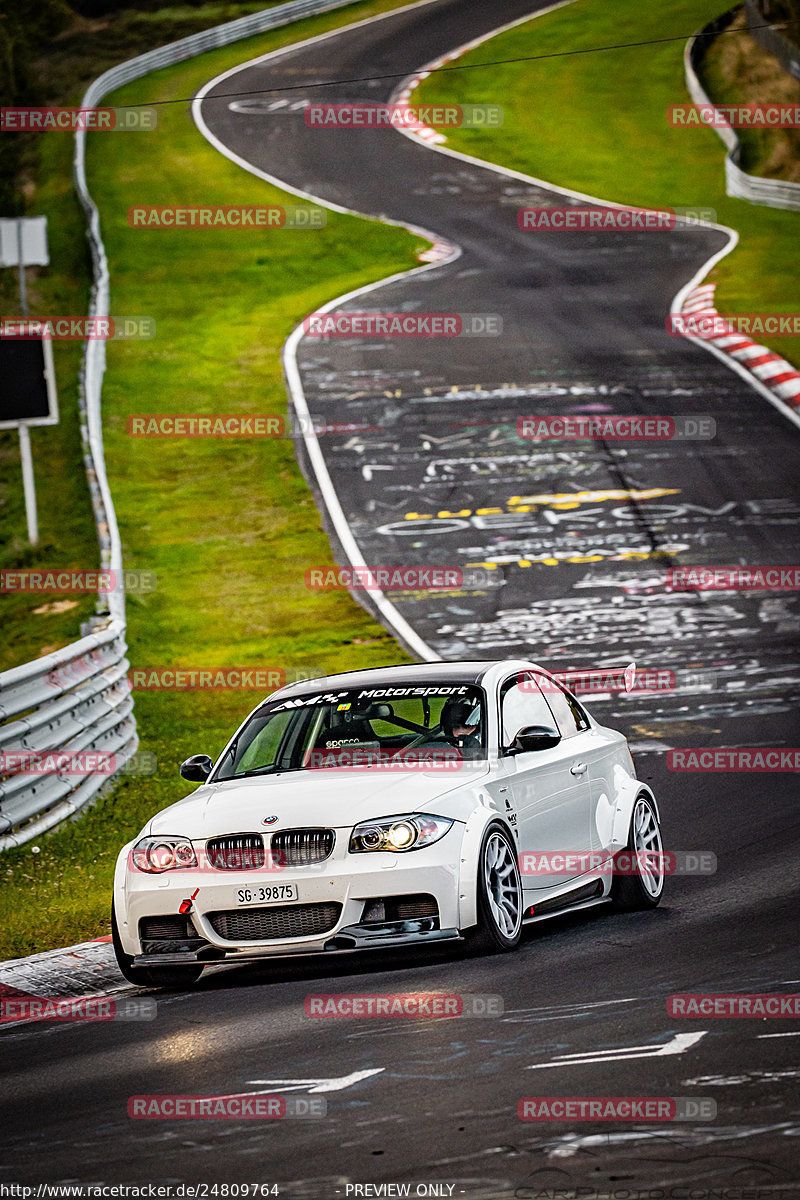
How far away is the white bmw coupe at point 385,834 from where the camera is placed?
7.99 meters

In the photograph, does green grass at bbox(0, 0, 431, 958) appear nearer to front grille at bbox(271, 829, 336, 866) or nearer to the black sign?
front grille at bbox(271, 829, 336, 866)

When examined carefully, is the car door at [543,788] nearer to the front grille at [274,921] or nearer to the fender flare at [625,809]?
the fender flare at [625,809]

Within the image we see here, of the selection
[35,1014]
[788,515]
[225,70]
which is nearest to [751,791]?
[35,1014]

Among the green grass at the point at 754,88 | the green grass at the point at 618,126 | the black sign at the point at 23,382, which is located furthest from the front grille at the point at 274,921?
the green grass at the point at 754,88

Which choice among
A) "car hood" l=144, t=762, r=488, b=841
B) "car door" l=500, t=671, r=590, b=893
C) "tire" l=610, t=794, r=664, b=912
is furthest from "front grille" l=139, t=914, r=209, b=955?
"tire" l=610, t=794, r=664, b=912

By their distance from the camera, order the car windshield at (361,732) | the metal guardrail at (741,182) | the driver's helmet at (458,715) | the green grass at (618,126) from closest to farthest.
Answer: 1. the car windshield at (361,732)
2. the driver's helmet at (458,715)
3. the green grass at (618,126)
4. the metal guardrail at (741,182)

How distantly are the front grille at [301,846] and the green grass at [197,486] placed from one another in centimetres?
239

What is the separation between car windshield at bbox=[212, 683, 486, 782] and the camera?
909 cm

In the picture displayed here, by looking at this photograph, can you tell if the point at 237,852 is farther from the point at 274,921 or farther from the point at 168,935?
the point at 168,935

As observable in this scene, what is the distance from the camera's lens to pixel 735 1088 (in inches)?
236

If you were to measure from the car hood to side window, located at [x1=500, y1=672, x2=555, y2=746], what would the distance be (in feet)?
1.57

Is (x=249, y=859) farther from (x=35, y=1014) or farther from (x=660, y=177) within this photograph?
(x=660, y=177)

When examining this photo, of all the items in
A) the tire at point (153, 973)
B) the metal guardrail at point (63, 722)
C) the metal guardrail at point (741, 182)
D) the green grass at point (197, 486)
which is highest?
the tire at point (153, 973)

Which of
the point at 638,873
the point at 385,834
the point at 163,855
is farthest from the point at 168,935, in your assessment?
the point at 638,873
